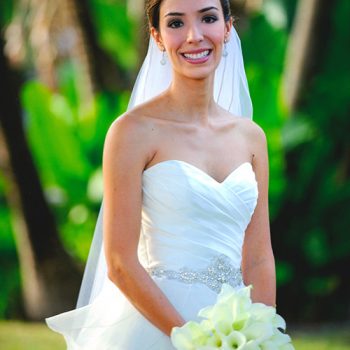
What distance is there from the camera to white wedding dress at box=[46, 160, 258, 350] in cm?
353

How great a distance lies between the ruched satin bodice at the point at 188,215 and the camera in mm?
3529

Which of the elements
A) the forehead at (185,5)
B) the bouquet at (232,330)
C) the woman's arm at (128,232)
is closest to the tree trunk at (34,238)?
the forehead at (185,5)

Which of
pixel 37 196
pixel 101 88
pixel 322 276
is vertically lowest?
pixel 322 276

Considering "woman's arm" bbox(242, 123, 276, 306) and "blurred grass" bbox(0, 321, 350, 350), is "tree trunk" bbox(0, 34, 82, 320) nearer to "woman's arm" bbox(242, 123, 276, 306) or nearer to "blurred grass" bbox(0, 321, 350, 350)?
"blurred grass" bbox(0, 321, 350, 350)

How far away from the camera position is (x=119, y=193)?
3428 mm

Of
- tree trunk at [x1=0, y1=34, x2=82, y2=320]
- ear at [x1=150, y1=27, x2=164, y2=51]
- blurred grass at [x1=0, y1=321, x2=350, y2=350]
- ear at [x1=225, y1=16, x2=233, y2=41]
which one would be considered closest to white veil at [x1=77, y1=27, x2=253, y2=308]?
ear at [x1=150, y1=27, x2=164, y2=51]

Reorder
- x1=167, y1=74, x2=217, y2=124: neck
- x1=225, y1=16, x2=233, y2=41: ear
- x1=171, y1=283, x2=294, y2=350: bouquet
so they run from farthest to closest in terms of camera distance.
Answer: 1. x1=225, y1=16, x2=233, y2=41: ear
2. x1=167, y1=74, x2=217, y2=124: neck
3. x1=171, y1=283, x2=294, y2=350: bouquet

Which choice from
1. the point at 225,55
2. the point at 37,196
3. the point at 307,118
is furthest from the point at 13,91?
the point at 225,55

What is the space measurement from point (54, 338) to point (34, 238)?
3.84ft

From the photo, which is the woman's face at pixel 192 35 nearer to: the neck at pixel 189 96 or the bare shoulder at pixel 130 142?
Answer: the neck at pixel 189 96

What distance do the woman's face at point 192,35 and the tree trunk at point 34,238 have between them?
19.6 feet

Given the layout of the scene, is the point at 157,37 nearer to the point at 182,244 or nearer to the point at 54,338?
the point at 182,244

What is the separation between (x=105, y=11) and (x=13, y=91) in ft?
22.8

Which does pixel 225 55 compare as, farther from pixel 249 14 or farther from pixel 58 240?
pixel 249 14
